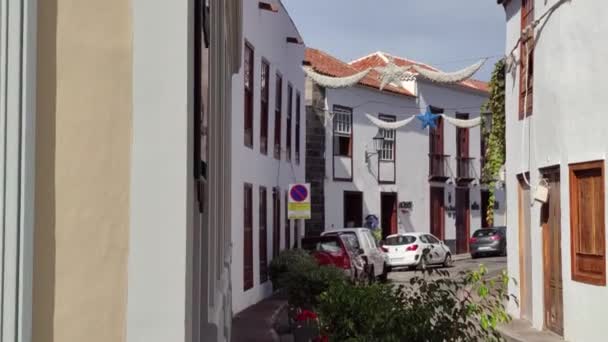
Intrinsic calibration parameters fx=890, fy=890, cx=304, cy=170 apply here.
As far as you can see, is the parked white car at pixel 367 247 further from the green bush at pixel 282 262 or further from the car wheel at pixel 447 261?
the car wheel at pixel 447 261

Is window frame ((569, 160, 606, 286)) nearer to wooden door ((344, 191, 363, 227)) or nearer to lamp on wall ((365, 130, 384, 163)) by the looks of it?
wooden door ((344, 191, 363, 227))

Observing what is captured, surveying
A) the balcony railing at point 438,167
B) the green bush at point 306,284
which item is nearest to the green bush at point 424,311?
the green bush at point 306,284

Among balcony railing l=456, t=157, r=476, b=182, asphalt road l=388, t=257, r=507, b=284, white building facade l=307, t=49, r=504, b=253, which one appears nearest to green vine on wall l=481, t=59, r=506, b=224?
asphalt road l=388, t=257, r=507, b=284

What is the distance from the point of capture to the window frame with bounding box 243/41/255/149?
17.6m

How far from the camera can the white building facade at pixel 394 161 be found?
32531mm

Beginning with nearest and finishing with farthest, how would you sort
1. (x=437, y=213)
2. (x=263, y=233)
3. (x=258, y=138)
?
(x=258, y=138) → (x=263, y=233) → (x=437, y=213)

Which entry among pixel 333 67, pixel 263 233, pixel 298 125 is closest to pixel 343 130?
pixel 333 67

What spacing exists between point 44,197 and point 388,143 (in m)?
33.5

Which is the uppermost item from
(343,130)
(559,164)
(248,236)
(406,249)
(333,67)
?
(333,67)

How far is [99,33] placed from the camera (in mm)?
3074

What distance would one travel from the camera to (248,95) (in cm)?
1814

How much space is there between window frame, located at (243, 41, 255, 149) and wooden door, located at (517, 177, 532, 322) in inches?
214

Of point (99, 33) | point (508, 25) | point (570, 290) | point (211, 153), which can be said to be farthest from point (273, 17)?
point (99, 33)

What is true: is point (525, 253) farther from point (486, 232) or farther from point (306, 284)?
point (486, 232)
